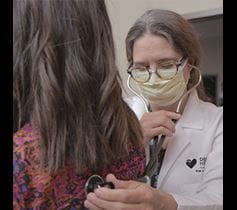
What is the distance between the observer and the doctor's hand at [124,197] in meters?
0.39

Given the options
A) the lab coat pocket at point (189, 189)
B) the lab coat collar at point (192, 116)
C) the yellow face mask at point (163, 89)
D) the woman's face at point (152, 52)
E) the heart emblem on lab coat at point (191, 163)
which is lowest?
the lab coat pocket at point (189, 189)

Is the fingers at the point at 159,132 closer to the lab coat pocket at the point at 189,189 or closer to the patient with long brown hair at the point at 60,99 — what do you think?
the lab coat pocket at the point at 189,189

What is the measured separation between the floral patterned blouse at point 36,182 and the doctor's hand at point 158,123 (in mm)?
224

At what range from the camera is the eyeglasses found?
24.0 inches

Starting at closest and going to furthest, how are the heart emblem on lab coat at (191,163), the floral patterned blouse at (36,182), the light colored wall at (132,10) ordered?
the floral patterned blouse at (36,182)
the light colored wall at (132,10)
the heart emblem on lab coat at (191,163)

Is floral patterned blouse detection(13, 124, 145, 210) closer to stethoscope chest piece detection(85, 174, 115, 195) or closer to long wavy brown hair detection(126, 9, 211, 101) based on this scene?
stethoscope chest piece detection(85, 174, 115, 195)

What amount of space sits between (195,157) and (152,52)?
196 millimetres

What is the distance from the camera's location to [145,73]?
61 centimetres

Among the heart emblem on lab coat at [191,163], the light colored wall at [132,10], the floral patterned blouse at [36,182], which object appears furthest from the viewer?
the heart emblem on lab coat at [191,163]

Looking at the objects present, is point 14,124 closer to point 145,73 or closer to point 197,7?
point 145,73

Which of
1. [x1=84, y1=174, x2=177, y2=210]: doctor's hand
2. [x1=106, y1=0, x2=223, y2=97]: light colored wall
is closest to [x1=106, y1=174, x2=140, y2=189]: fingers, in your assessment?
[x1=84, y1=174, x2=177, y2=210]: doctor's hand

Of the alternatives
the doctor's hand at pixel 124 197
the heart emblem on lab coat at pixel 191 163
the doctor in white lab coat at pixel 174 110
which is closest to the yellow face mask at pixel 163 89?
the doctor in white lab coat at pixel 174 110

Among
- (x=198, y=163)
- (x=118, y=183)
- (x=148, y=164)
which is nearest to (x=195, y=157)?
(x=198, y=163)
